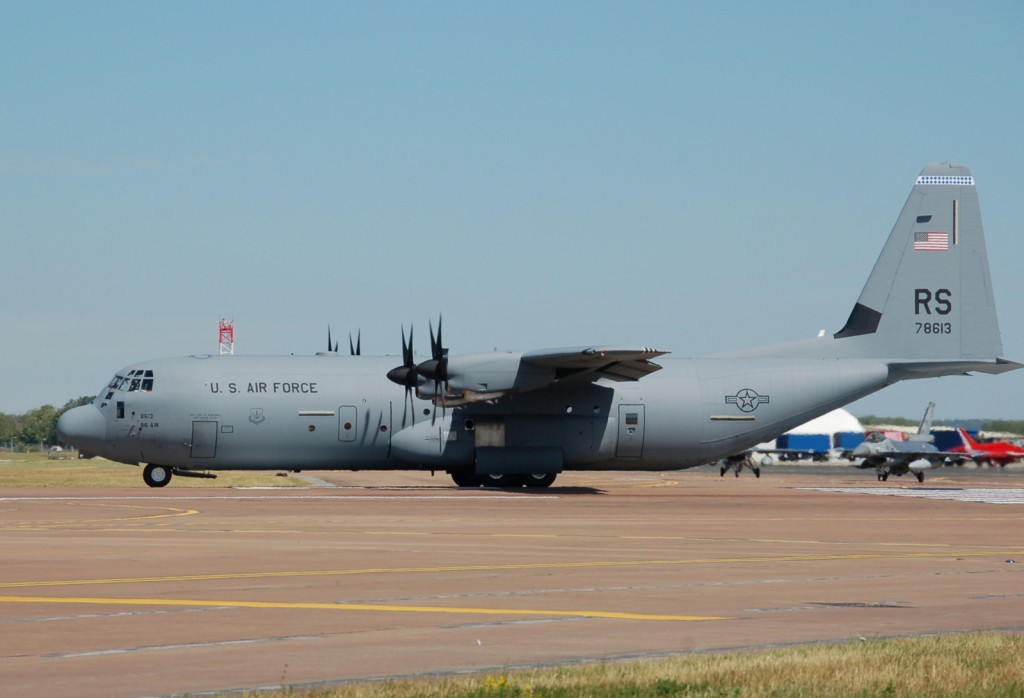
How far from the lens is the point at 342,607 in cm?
1488

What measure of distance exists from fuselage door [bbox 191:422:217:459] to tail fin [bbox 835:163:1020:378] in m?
23.7

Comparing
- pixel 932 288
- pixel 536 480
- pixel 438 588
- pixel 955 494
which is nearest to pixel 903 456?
pixel 932 288

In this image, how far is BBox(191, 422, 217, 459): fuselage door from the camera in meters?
46.0

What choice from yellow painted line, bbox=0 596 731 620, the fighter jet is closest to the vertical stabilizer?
the fighter jet

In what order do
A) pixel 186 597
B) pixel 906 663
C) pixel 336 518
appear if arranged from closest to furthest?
pixel 906 663 → pixel 186 597 → pixel 336 518

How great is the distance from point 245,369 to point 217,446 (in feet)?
9.22

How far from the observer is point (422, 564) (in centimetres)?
2019

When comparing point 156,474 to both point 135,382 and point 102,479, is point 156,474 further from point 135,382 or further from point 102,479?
point 102,479

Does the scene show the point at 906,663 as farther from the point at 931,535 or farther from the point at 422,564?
the point at 931,535

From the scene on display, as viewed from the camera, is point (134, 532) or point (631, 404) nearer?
point (134, 532)

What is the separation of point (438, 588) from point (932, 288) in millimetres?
39255

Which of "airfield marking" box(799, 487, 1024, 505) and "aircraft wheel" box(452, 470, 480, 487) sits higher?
"aircraft wheel" box(452, 470, 480, 487)

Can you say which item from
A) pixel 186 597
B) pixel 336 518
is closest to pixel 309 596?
pixel 186 597

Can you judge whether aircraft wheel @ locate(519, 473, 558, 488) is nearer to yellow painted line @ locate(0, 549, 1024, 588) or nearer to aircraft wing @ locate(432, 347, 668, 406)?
aircraft wing @ locate(432, 347, 668, 406)
